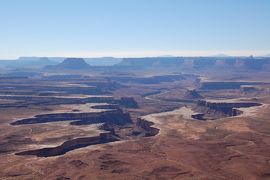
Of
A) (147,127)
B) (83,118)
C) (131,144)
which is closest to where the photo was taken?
(131,144)

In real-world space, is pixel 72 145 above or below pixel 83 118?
above

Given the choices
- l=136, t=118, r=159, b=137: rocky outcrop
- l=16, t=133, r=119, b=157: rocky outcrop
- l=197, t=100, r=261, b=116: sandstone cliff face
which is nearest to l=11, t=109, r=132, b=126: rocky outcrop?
l=136, t=118, r=159, b=137: rocky outcrop

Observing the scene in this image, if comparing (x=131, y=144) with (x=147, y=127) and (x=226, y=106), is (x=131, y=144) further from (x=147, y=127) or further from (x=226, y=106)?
(x=226, y=106)

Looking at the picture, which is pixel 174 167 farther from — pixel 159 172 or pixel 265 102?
pixel 265 102

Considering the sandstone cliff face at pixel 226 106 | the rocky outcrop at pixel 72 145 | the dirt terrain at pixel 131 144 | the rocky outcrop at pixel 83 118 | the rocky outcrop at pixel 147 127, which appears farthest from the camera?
the sandstone cliff face at pixel 226 106

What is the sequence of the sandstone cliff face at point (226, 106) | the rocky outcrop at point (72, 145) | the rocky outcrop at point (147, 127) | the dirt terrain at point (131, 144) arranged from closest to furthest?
the dirt terrain at point (131, 144), the rocky outcrop at point (72, 145), the rocky outcrop at point (147, 127), the sandstone cliff face at point (226, 106)

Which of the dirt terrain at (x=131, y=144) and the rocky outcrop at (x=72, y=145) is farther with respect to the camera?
the rocky outcrop at (x=72, y=145)

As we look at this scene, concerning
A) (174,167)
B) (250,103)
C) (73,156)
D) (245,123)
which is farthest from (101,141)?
(250,103)

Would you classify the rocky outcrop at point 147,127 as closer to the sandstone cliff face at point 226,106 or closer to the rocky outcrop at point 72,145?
the rocky outcrop at point 72,145

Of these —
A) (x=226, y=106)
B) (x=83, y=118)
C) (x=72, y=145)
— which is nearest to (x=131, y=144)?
(x=72, y=145)

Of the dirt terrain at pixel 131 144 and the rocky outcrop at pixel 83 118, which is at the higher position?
the dirt terrain at pixel 131 144

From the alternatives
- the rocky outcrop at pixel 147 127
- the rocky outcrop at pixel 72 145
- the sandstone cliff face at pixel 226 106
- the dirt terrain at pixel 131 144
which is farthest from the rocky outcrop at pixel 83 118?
the sandstone cliff face at pixel 226 106
